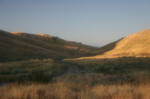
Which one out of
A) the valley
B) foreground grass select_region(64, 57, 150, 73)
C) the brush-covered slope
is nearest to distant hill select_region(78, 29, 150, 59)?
the brush-covered slope

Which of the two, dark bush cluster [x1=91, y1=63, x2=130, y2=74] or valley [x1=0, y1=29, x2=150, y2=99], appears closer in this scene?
valley [x1=0, y1=29, x2=150, y2=99]

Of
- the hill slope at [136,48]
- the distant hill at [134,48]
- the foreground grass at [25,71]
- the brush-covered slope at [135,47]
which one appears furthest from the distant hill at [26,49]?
the foreground grass at [25,71]

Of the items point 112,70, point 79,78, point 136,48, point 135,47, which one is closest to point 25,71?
point 79,78

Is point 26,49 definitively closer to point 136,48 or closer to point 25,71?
point 25,71

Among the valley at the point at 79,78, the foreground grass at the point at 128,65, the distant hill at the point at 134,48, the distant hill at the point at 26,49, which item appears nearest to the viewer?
the valley at the point at 79,78

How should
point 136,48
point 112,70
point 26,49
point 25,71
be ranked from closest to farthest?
point 112,70 → point 25,71 → point 136,48 → point 26,49

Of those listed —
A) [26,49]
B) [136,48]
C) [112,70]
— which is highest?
[26,49]

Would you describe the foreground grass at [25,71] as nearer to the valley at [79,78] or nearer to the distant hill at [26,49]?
the valley at [79,78]

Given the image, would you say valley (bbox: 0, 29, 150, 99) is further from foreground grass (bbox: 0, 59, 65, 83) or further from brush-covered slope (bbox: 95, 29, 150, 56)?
brush-covered slope (bbox: 95, 29, 150, 56)

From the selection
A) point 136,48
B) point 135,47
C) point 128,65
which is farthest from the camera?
point 135,47

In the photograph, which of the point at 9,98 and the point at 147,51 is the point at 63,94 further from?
the point at 147,51

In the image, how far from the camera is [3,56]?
6372 centimetres

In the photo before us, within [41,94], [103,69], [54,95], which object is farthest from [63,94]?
[103,69]

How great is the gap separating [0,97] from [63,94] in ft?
8.41
